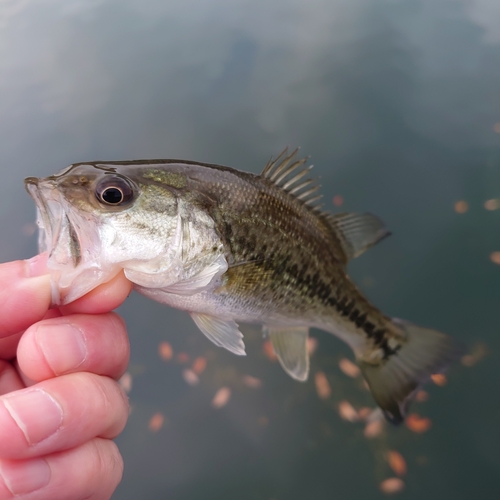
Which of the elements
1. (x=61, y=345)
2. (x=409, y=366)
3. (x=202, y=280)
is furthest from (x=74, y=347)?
(x=409, y=366)

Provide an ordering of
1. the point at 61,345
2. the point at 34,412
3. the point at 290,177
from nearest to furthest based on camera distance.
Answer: the point at 34,412
the point at 61,345
the point at 290,177

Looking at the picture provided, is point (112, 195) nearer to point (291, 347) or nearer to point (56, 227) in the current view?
point (56, 227)

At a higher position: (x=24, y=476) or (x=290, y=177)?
(x=290, y=177)

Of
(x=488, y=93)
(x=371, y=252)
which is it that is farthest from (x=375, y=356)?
(x=488, y=93)

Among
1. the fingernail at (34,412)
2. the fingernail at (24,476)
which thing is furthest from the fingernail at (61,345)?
the fingernail at (24,476)

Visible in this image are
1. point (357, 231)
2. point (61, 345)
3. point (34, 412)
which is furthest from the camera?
point (357, 231)

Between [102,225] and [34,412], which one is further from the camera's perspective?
[102,225]

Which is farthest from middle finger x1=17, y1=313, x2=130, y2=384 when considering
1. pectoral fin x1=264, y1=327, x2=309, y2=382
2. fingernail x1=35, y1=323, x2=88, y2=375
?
pectoral fin x1=264, y1=327, x2=309, y2=382
